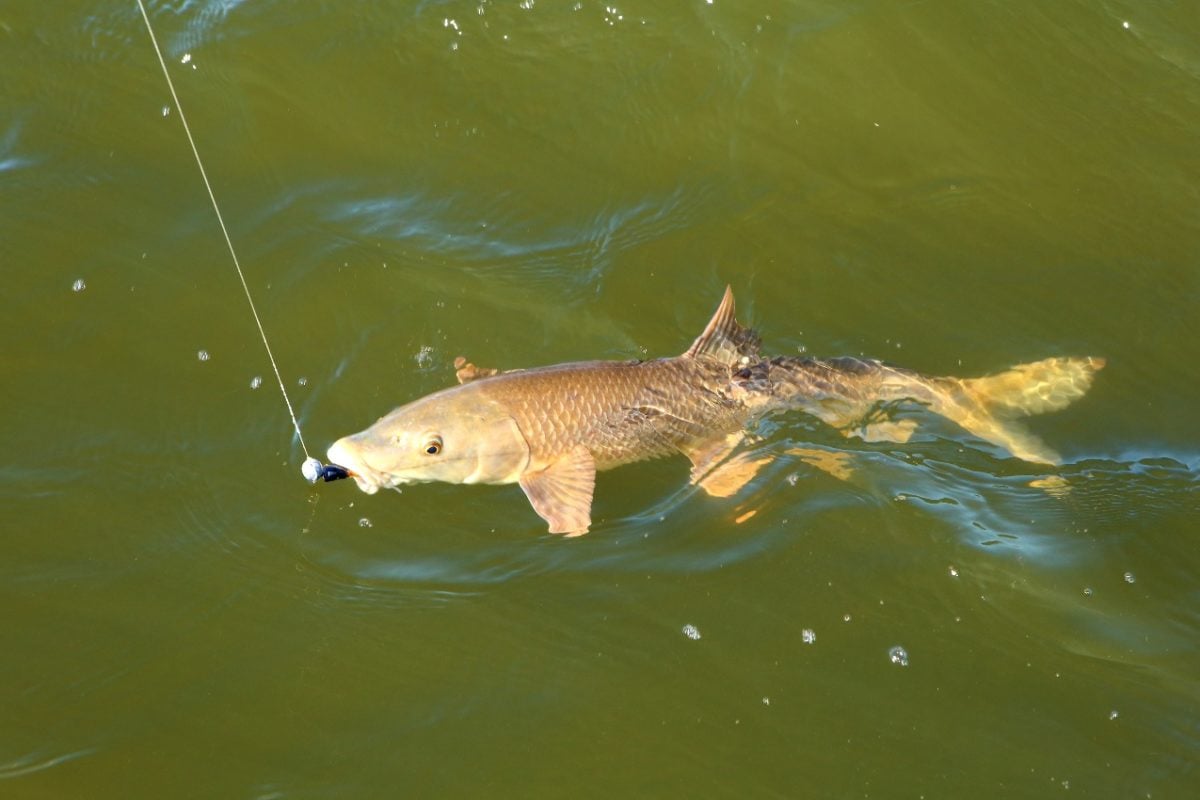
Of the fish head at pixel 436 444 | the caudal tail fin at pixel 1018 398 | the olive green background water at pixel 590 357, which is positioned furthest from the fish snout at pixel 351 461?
the caudal tail fin at pixel 1018 398

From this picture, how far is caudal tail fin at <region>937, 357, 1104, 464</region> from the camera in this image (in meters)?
5.63

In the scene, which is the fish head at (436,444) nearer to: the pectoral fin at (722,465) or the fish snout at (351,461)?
the fish snout at (351,461)

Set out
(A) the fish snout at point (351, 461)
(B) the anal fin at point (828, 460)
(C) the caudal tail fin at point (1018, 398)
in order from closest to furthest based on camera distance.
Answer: (A) the fish snout at point (351, 461)
(B) the anal fin at point (828, 460)
(C) the caudal tail fin at point (1018, 398)

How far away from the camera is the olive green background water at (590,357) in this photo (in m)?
4.33

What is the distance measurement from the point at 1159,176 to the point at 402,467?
5.04 metres

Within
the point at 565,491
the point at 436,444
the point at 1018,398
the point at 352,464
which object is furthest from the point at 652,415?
the point at 1018,398

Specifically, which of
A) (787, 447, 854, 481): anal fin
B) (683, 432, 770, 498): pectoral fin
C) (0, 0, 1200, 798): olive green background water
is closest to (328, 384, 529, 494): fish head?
(0, 0, 1200, 798): olive green background water

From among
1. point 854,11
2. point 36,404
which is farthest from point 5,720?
point 854,11

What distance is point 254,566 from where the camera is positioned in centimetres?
479

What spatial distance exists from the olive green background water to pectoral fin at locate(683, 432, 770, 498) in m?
0.09

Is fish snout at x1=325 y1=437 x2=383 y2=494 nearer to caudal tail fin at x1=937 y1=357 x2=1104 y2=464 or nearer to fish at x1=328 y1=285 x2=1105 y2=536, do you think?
fish at x1=328 y1=285 x2=1105 y2=536

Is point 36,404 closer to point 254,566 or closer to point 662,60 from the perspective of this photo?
point 254,566

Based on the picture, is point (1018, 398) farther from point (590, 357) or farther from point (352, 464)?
point (352, 464)

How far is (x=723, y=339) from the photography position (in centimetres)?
526
